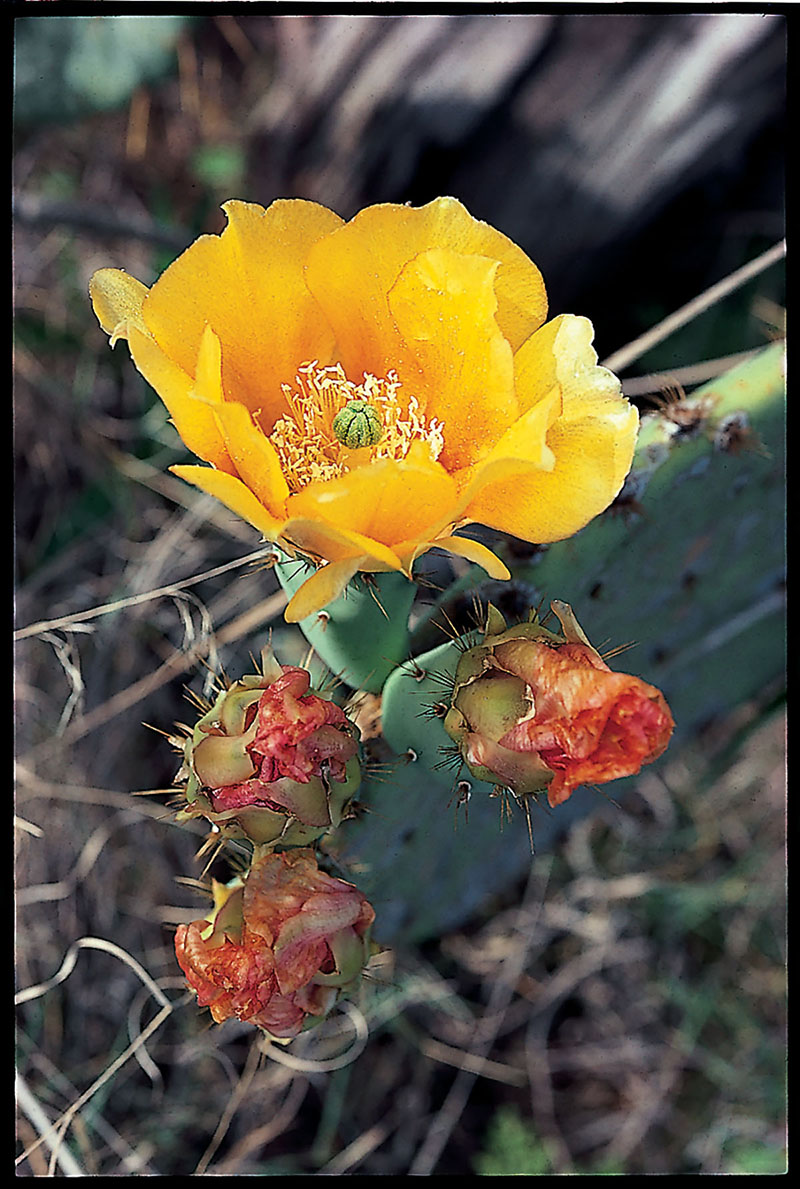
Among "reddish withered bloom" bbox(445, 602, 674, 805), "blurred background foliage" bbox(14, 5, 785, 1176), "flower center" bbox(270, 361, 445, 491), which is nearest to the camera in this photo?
"reddish withered bloom" bbox(445, 602, 674, 805)

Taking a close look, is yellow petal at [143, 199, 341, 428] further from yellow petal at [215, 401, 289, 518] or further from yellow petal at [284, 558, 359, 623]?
yellow petal at [284, 558, 359, 623]

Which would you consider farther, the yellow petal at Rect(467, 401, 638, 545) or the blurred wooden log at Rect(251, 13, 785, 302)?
the blurred wooden log at Rect(251, 13, 785, 302)

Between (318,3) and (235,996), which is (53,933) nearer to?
(235,996)

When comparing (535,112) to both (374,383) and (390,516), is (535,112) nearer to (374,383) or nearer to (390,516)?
(374,383)

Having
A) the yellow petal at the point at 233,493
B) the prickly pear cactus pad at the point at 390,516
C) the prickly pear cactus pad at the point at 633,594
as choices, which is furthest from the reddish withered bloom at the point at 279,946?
the yellow petal at the point at 233,493

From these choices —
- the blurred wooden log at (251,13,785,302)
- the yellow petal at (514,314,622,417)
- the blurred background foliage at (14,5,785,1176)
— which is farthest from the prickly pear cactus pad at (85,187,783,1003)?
the blurred wooden log at (251,13,785,302)

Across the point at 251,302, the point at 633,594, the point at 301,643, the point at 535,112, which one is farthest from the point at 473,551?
the point at 535,112

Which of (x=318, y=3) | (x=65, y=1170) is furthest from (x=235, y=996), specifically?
(x=318, y=3)
